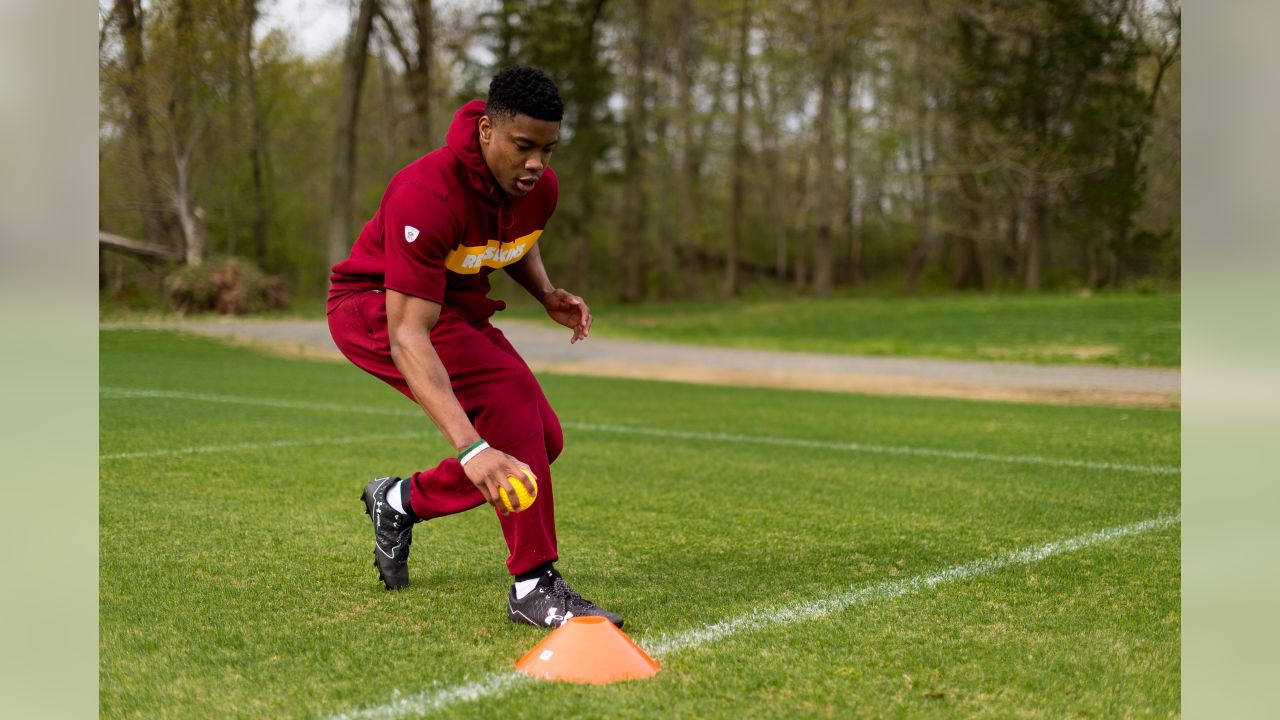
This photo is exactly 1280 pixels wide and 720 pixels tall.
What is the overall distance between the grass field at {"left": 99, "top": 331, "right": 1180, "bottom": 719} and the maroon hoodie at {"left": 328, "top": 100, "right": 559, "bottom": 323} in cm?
116

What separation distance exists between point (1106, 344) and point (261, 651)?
1703cm

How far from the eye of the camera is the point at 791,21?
104 ft

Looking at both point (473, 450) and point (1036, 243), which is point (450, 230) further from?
point (1036, 243)

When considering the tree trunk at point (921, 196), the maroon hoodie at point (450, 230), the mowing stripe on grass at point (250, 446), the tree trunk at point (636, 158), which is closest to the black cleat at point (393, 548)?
the maroon hoodie at point (450, 230)

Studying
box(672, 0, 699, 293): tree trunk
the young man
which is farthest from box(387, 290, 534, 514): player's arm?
box(672, 0, 699, 293): tree trunk

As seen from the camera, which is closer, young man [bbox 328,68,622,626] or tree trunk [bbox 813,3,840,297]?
young man [bbox 328,68,622,626]

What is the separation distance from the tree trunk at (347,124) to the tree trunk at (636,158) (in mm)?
7793

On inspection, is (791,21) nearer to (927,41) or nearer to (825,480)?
(927,41)

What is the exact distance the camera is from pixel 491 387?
418 cm

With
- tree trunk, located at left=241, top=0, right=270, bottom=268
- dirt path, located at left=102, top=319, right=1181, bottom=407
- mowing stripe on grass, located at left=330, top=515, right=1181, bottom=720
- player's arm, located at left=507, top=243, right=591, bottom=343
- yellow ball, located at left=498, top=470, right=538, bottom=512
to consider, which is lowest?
mowing stripe on grass, located at left=330, top=515, right=1181, bottom=720

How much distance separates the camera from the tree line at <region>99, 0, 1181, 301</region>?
23.8m

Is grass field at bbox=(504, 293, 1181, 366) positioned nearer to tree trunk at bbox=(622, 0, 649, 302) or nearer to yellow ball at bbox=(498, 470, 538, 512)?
tree trunk at bbox=(622, 0, 649, 302)

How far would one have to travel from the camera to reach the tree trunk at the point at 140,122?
2075 cm

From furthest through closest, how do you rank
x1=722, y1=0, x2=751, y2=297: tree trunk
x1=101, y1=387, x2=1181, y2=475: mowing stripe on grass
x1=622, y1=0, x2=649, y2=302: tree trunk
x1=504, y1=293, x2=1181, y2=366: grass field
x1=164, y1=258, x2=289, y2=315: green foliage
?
x1=722, y1=0, x2=751, y2=297: tree trunk, x1=622, y1=0, x2=649, y2=302: tree trunk, x1=164, y1=258, x2=289, y2=315: green foliage, x1=504, y1=293, x2=1181, y2=366: grass field, x1=101, y1=387, x2=1181, y2=475: mowing stripe on grass
